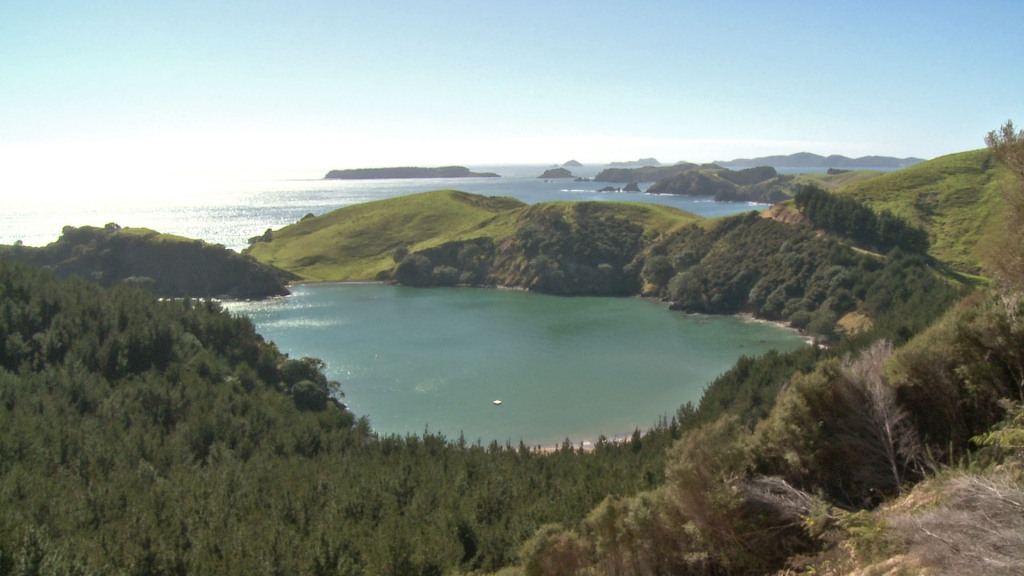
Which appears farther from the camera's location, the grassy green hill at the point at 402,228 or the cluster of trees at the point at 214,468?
the grassy green hill at the point at 402,228

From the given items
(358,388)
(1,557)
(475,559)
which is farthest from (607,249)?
(1,557)

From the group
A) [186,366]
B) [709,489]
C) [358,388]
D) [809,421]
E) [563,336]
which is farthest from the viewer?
[563,336]

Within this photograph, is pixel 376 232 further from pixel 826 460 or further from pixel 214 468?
pixel 826 460

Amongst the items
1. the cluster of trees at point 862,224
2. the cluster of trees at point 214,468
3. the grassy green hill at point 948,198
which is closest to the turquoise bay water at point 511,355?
the cluster of trees at point 214,468

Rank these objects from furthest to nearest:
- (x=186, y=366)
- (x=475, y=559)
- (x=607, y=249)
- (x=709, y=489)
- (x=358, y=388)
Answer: (x=607, y=249)
(x=358, y=388)
(x=186, y=366)
(x=475, y=559)
(x=709, y=489)

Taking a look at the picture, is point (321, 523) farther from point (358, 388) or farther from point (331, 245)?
point (331, 245)

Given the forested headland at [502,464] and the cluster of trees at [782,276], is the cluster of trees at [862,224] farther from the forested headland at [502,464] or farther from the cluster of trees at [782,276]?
the forested headland at [502,464]

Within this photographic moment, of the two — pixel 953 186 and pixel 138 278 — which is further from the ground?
pixel 953 186

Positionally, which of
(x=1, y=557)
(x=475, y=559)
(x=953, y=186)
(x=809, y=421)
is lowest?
(x=475, y=559)
